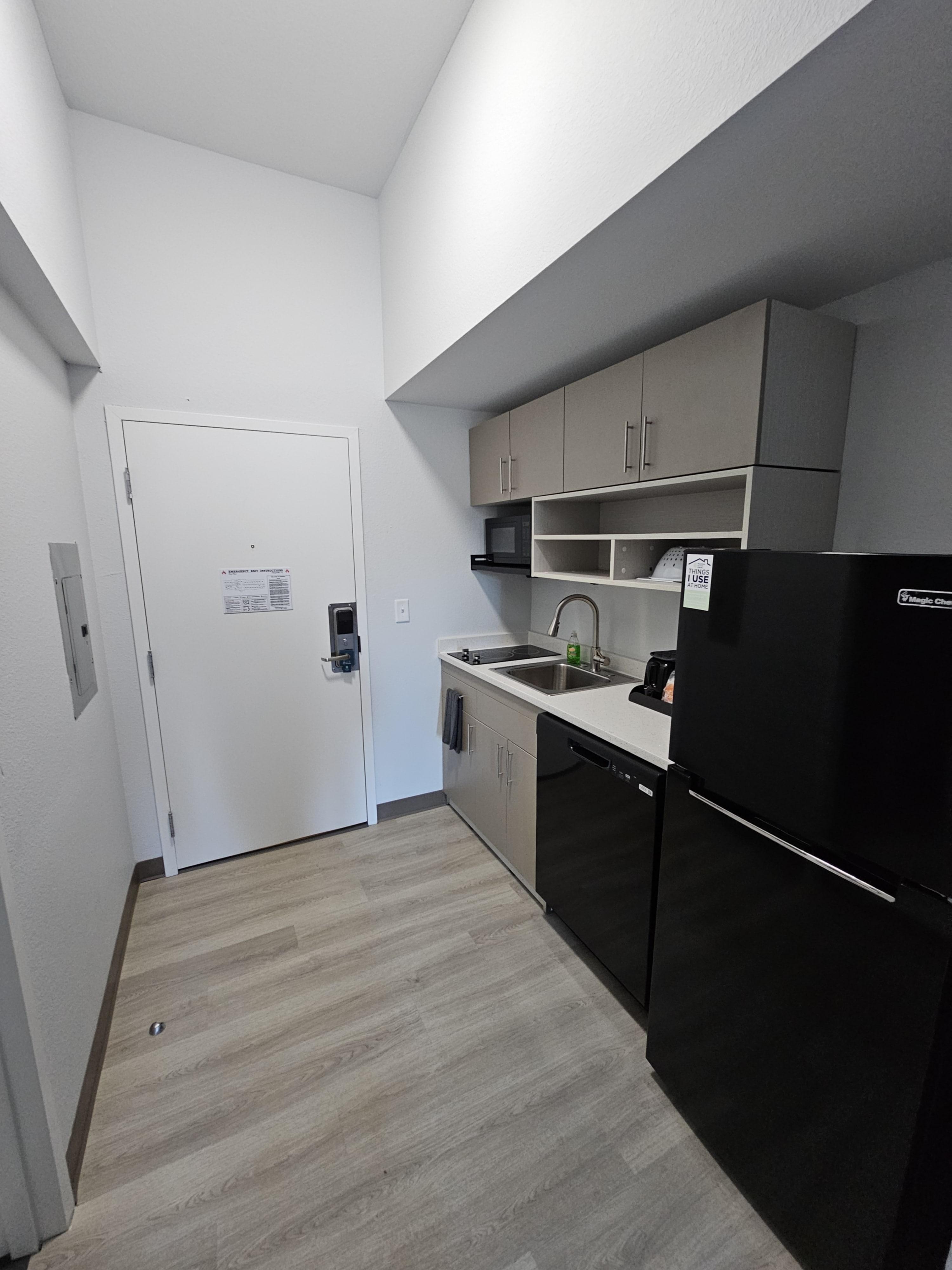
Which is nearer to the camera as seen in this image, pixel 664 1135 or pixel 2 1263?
pixel 2 1263

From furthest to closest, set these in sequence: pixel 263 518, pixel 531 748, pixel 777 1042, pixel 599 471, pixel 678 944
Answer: pixel 263 518 < pixel 531 748 < pixel 599 471 < pixel 678 944 < pixel 777 1042

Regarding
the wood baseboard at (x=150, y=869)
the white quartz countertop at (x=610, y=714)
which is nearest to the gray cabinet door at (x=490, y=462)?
the white quartz countertop at (x=610, y=714)

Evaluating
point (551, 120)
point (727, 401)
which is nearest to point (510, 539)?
point (727, 401)

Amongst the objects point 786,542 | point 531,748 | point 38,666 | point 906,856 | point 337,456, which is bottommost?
point 531,748

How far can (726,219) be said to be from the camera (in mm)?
1103

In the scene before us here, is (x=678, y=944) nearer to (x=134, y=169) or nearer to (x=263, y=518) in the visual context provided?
(x=263, y=518)

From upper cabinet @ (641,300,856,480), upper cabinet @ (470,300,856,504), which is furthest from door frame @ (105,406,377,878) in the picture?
upper cabinet @ (641,300,856,480)

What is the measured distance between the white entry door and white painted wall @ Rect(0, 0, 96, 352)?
58 cm

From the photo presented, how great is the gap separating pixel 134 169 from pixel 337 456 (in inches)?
48.8

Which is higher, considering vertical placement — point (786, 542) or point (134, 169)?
point (134, 169)

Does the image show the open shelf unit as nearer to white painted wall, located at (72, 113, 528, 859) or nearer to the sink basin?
the sink basin

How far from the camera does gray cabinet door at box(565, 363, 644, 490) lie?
1.69m

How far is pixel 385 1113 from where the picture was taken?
1.35 metres

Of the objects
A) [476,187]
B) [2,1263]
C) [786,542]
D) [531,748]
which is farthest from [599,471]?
[2,1263]
